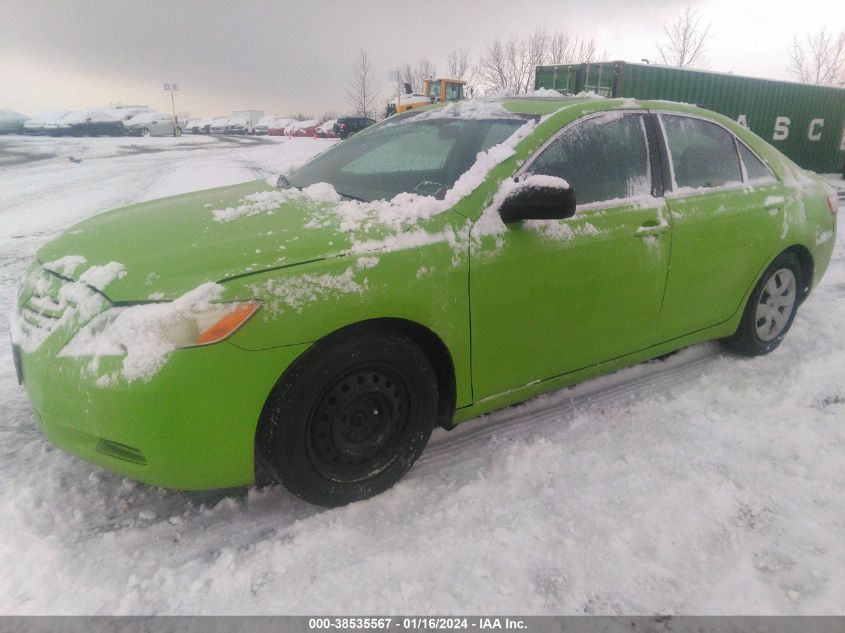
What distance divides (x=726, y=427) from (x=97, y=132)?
42.2m

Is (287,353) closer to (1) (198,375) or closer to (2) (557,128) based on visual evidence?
(1) (198,375)

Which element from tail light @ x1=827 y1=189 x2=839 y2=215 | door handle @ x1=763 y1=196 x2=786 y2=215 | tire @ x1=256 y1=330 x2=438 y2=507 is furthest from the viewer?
tail light @ x1=827 y1=189 x2=839 y2=215

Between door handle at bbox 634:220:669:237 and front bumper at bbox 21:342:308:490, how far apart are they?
1.87 metres

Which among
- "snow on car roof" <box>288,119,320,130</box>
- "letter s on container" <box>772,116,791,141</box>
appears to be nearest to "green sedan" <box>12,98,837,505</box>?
"letter s on container" <box>772,116,791,141</box>

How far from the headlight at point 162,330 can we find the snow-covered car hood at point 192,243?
0.28ft

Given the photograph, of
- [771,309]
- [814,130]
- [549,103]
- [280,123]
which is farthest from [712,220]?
[280,123]

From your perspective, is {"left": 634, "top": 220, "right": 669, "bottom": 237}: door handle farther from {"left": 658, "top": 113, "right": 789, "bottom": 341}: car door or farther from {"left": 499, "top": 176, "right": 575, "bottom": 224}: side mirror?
{"left": 499, "top": 176, "right": 575, "bottom": 224}: side mirror

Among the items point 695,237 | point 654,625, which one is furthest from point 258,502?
point 695,237

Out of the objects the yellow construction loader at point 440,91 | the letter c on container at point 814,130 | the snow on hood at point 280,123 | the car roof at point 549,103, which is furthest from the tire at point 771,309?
the snow on hood at point 280,123

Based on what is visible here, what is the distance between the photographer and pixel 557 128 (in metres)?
2.73

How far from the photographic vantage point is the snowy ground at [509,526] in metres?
1.91

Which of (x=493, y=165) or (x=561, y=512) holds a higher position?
(x=493, y=165)

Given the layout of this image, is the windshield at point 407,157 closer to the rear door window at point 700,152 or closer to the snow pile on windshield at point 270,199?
the snow pile on windshield at point 270,199

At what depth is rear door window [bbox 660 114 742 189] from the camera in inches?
125
